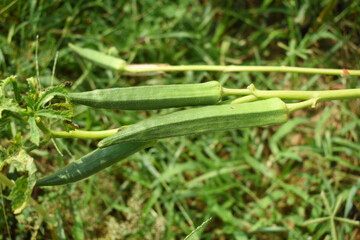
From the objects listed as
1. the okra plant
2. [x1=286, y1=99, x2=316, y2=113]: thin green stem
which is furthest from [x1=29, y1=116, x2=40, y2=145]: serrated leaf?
[x1=286, y1=99, x2=316, y2=113]: thin green stem

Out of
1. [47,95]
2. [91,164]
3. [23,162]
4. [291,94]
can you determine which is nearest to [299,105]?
[291,94]

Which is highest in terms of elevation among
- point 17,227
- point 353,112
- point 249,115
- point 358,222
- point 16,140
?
point 249,115

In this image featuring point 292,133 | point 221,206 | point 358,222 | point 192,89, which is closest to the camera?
point 192,89

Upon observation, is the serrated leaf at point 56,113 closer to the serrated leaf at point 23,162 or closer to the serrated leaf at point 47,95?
the serrated leaf at point 47,95

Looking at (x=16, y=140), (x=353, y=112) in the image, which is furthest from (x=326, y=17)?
(x=16, y=140)

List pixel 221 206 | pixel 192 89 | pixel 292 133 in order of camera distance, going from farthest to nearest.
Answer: pixel 292 133, pixel 221 206, pixel 192 89

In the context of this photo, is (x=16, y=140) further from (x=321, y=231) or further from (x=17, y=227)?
(x=321, y=231)

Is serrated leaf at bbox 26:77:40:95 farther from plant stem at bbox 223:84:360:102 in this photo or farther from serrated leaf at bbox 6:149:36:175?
plant stem at bbox 223:84:360:102

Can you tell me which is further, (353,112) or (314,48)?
(314,48)
